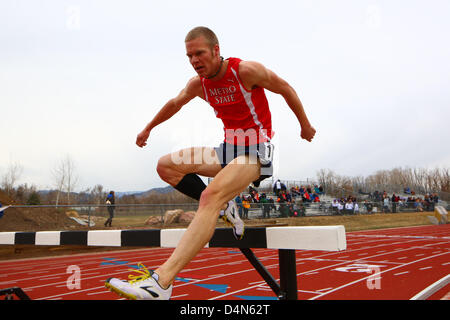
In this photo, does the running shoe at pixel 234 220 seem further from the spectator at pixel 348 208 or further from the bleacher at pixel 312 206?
the spectator at pixel 348 208

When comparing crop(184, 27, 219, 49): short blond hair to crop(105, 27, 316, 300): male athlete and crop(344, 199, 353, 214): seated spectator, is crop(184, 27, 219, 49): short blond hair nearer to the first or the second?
crop(105, 27, 316, 300): male athlete

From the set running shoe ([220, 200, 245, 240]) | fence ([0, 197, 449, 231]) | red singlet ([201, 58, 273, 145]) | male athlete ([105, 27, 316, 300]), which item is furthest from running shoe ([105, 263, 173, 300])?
fence ([0, 197, 449, 231])

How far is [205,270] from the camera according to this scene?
7.20 metres

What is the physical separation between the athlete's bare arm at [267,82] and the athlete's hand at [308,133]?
115 mm

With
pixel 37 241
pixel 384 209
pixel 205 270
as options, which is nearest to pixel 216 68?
pixel 37 241

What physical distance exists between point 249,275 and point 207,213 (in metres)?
4.88

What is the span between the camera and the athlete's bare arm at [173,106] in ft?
8.55

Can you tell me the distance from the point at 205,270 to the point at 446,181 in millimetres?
66263

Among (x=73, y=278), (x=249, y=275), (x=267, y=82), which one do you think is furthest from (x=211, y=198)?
(x=73, y=278)

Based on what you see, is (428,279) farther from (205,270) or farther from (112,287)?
(112,287)

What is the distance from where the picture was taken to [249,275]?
6477 millimetres

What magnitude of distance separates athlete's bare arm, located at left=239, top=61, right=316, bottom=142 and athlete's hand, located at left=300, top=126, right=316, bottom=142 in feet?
0.38

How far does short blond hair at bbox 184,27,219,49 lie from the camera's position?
217cm
